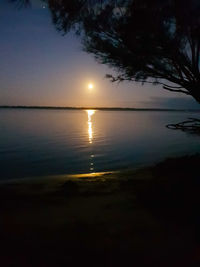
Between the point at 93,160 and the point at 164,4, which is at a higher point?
the point at 164,4

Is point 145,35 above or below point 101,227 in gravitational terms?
above

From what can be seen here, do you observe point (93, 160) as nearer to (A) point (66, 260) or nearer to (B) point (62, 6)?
(B) point (62, 6)

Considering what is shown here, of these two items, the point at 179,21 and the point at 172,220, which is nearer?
the point at 172,220

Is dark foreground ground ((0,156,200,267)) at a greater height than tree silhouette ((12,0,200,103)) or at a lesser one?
lesser

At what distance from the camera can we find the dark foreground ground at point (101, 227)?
→ 2.48m

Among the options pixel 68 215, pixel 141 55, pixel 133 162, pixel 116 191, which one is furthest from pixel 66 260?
pixel 133 162

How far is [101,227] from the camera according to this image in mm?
3191

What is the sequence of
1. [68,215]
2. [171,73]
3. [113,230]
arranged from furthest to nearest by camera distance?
[171,73] < [68,215] < [113,230]

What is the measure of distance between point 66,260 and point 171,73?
6.66 meters

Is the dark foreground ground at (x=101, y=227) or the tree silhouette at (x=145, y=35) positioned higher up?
the tree silhouette at (x=145, y=35)

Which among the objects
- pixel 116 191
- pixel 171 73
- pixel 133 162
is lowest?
pixel 133 162

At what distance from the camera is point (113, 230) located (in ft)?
10.2

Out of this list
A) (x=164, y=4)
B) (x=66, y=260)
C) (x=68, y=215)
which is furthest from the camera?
(x=164, y=4)

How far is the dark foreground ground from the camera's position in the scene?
2.48 m
